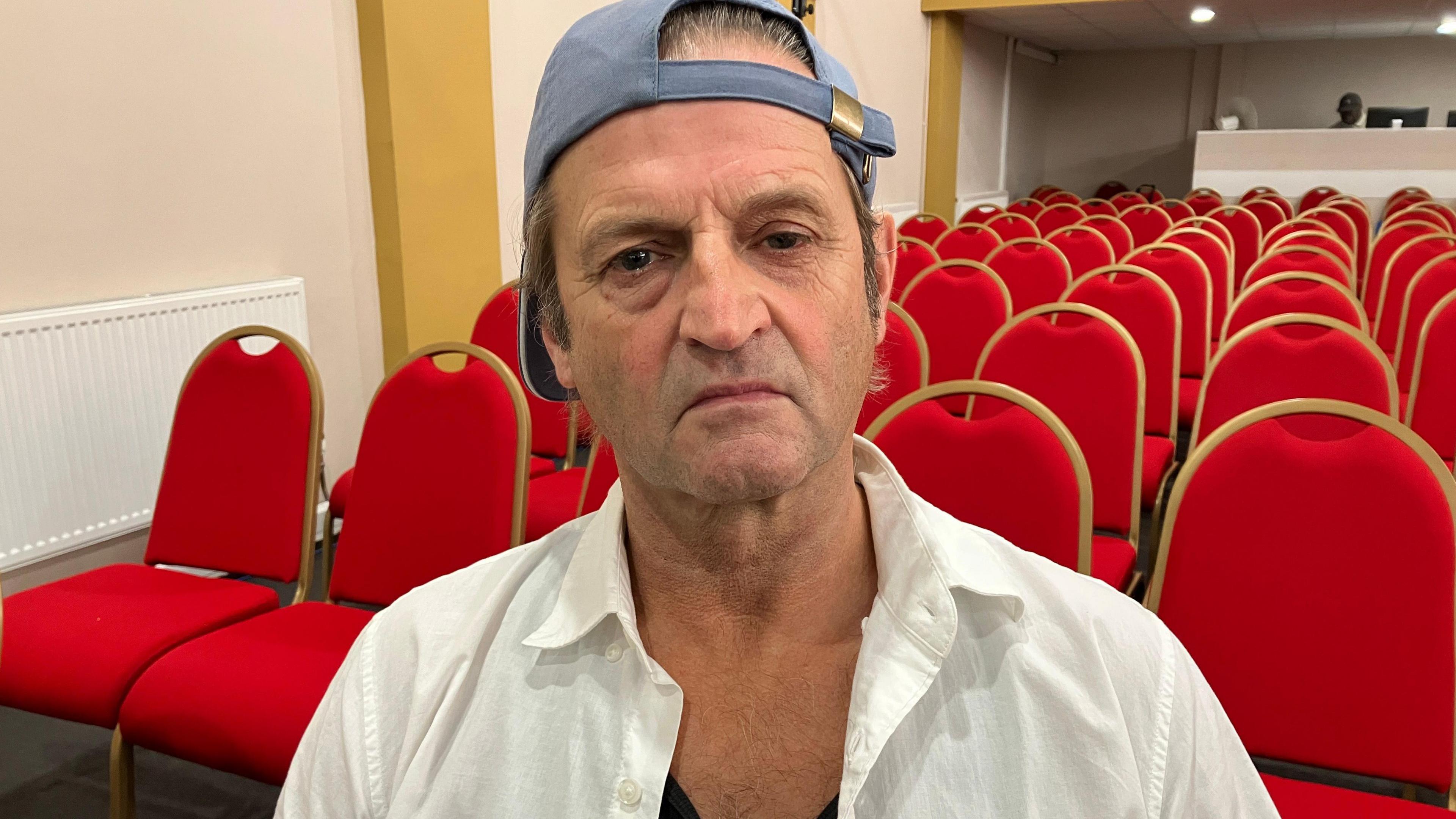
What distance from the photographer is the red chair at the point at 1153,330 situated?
3404 mm

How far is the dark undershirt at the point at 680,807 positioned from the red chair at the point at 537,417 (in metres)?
2.18

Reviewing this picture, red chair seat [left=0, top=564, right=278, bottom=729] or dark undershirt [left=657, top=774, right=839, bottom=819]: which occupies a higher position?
dark undershirt [left=657, top=774, right=839, bottom=819]

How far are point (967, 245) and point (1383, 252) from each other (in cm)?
233

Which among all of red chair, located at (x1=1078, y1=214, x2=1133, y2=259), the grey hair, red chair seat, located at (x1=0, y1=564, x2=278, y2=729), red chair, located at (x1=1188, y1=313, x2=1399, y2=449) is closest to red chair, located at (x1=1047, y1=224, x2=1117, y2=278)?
red chair, located at (x1=1078, y1=214, x2=1133, y2=259)

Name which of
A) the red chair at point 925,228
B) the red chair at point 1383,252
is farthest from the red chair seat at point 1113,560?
the red chair at point 925,228

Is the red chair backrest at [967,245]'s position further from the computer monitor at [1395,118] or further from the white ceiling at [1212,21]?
the computer monitor at [1395,118]

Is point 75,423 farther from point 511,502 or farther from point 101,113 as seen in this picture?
point 511,502

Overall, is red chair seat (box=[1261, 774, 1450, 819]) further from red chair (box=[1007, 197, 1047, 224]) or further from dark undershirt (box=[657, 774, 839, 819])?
red chair (box=[1007, 197, 1047, 224])

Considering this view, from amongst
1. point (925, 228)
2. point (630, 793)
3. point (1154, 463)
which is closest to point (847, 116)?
point (630, 793)

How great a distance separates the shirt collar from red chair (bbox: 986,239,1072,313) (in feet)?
12.4

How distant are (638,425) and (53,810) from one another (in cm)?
220

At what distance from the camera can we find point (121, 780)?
1897 mm

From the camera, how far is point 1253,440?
170 centimetres

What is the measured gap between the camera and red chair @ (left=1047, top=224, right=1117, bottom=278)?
5469 millimetres
